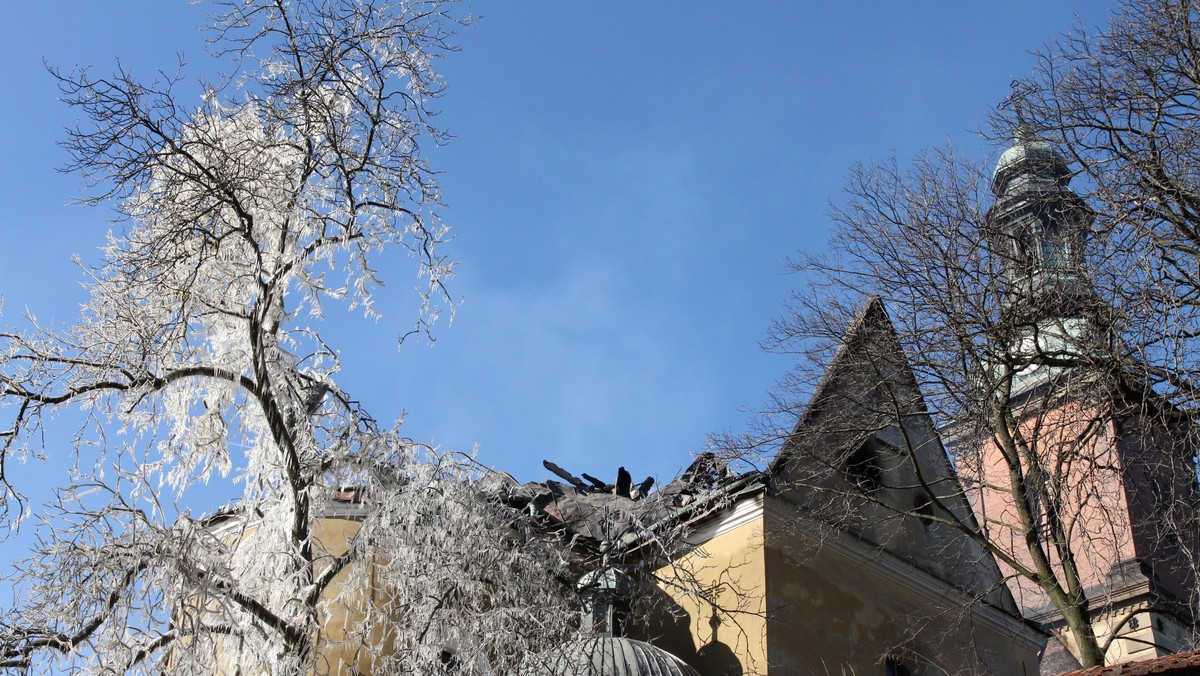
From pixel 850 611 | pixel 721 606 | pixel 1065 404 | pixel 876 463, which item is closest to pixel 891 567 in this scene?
pixel 850 611

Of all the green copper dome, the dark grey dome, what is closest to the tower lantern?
the green copper dome

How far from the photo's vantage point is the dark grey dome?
14062 millimetres

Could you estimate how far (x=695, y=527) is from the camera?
58.4 ft

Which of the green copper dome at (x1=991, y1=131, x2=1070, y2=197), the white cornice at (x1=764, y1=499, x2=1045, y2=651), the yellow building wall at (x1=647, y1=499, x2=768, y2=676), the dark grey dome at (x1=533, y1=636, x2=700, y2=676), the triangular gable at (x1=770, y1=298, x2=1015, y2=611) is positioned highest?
the green copper dome at (x1=991, y1=131, x2=1070, y2=197)

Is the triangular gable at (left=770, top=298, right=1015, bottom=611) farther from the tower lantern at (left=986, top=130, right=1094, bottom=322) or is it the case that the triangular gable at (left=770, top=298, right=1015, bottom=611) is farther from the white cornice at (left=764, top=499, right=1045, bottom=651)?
the tower lantern at (left=986, top=130, right=1094, bottom=322)

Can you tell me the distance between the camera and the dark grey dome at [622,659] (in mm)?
14062

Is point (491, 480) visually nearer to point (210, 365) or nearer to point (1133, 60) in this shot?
point (210, 365)

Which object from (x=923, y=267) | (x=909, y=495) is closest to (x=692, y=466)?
(x=909, y=495)

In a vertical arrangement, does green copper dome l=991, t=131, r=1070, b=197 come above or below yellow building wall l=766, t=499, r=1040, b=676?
above

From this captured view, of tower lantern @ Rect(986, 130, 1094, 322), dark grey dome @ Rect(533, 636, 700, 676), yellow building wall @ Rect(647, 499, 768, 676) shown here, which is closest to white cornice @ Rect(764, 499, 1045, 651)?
yellow building wall @ Rect(647, 499, 768, 676)

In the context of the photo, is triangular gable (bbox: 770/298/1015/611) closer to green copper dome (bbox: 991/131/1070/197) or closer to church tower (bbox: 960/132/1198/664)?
church tower (bbox: 960/132/1198/664)

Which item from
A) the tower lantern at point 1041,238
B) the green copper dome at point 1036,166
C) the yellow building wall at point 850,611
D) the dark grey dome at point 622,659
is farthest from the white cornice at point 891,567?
the green copper dome at point 1036,166

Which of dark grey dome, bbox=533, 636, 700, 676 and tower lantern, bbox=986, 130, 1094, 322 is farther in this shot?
dark grey dome, bbox=533, 636, 700, 676

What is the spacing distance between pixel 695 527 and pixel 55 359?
985cm
